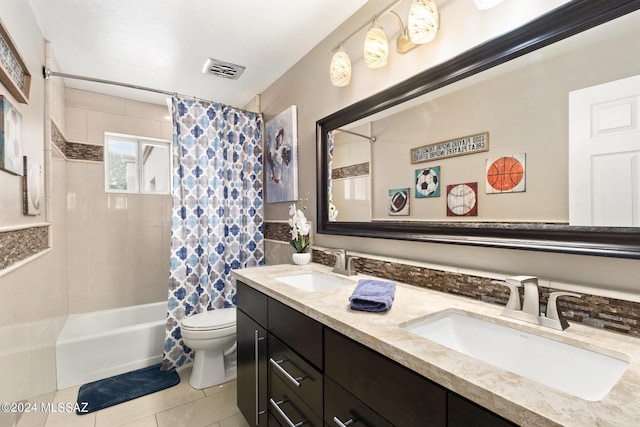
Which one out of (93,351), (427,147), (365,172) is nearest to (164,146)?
(93,351)

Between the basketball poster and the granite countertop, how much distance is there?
42cm

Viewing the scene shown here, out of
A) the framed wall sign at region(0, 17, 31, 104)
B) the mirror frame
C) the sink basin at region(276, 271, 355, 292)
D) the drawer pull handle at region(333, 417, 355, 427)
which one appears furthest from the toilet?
the framed wall sign at region(0, 17, 31, 104)

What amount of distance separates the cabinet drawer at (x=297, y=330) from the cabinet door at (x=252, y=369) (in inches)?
6.2

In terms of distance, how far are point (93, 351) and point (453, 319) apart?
2.60 meters

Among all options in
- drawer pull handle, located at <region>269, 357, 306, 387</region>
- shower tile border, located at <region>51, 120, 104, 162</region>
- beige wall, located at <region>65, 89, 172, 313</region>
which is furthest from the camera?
beige wall, located at <region>65, 89, 172, 313</region>

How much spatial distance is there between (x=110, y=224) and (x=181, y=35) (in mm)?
2012

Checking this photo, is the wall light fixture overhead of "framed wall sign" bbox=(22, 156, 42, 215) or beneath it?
overhead

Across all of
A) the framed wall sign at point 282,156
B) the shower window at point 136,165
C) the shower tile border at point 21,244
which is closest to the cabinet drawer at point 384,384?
the shower tile border at point 21,244

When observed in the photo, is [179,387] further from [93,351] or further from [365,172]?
[365,172]

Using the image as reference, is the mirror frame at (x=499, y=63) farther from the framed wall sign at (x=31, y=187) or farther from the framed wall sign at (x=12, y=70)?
the framed wall sign at (x=31, y=187)

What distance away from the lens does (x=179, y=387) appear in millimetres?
2180

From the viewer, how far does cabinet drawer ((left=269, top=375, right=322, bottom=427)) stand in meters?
1.11

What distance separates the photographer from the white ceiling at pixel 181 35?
166cm

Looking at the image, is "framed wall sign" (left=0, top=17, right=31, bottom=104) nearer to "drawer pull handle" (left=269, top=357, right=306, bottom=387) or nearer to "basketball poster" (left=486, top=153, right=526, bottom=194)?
"drawer pull handle" (left=269, top=357, right=306, bottom=387)
